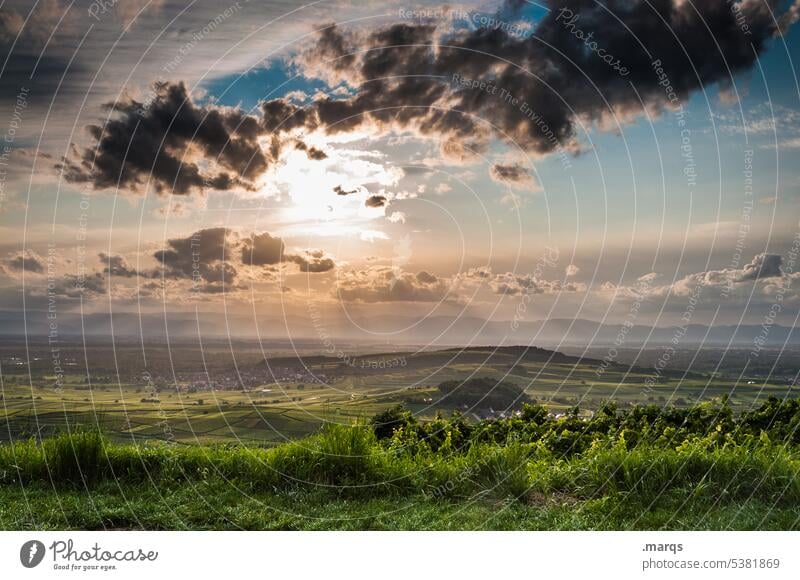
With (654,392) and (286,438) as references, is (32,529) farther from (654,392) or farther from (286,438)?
Answer: (654,392)

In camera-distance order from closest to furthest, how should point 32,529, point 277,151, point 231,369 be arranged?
point 32,529 → point 277,151 → point 231,369

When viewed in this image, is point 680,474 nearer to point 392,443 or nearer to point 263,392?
point 392,443

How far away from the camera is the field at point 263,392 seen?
10.6 m

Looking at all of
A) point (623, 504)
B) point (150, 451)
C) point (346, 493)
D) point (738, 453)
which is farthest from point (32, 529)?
point (738, 453)

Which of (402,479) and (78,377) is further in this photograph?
(78,377)

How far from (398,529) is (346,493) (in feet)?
3.11

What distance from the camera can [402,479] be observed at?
367 inches

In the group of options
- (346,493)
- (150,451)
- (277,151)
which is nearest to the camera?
(346,493)
